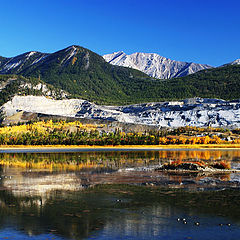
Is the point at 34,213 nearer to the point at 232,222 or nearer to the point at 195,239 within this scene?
the point at 195,239

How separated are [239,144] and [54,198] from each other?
160 meters

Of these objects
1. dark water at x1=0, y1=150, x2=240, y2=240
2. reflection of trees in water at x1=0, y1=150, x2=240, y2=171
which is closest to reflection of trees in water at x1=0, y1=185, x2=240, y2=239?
dark water at x1=0, y1=150, x2=240, y2=240

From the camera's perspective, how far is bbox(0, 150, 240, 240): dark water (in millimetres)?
23359

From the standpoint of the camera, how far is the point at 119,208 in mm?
30469

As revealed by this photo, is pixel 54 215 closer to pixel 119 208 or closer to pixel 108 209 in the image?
pixel 108 209

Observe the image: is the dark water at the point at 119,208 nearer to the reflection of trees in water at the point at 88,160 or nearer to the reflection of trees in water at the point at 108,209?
the reflection of trees in water at the point at 108,209

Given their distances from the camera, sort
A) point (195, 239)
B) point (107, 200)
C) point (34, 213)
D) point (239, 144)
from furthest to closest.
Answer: point (239, 144)
point (107, 200)
point (34, 213)
point (195, 239)

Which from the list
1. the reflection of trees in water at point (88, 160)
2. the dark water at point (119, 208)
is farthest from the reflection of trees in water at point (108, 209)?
the reflection of trees in water at point (88, 160)

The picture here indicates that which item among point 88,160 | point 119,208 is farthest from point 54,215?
point 88,160

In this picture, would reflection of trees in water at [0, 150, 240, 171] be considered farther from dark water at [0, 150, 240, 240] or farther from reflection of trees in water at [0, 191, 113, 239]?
reflection of trees in water at [0, 191, 113, 239]

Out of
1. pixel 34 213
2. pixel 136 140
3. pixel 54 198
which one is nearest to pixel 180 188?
pixel 54 198

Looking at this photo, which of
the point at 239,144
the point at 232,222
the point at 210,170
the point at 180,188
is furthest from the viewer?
the point at 239,144

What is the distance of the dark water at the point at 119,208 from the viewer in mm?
23359

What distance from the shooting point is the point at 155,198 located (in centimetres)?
3459
